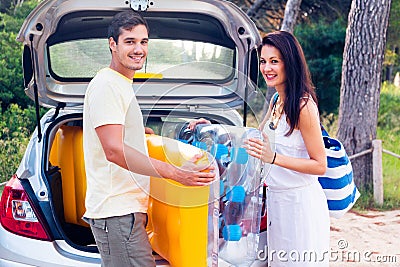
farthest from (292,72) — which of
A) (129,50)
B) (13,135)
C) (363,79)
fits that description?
(13,135)

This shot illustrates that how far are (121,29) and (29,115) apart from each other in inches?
261

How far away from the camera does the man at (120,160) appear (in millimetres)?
2287

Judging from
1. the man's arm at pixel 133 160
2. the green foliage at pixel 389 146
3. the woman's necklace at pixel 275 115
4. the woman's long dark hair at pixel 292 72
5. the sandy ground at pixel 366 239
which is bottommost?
the sandy ground at pixel 366 239

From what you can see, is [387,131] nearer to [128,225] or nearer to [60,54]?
[60,54]

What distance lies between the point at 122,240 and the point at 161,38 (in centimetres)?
184

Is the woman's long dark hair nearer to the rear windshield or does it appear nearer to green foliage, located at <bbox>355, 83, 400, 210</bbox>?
the rear windshield

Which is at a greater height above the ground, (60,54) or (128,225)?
(60,54)

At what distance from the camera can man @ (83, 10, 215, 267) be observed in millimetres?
2287

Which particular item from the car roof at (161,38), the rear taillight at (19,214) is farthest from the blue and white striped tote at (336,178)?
the rear taillight at (19,214)

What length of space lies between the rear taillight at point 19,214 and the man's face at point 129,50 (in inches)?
40.7

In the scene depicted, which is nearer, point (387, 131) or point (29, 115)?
point (29, 115)

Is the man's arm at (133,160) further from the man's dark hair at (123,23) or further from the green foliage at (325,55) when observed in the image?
the green foliage at (325,55)

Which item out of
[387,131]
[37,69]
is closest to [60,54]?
[37,69]

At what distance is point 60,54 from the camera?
3.83 m
